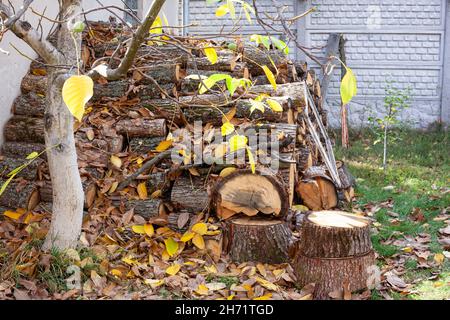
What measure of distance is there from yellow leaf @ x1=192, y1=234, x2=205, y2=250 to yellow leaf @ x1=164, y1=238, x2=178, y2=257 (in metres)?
0.14

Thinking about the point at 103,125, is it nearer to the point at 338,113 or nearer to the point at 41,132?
the point at 41,132

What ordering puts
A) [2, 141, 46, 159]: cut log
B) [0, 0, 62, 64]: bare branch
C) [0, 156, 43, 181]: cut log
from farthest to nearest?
[2, 141, 46, 159]: cut log → [0, 156, 43, 181]: cut log → [0, 0, 62, 64]: bare branch

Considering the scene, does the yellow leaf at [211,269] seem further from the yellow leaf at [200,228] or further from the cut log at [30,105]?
the cut log at [30,105]

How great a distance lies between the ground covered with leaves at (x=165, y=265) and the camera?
3.74 m

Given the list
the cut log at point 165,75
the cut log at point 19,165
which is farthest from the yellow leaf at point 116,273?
the cut log at point 165,75

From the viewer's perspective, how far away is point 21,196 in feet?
15.1

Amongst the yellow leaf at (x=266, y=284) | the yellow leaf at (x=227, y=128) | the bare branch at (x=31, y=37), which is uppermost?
the bare branch at (x=31, y=37)

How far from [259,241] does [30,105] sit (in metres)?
2.69

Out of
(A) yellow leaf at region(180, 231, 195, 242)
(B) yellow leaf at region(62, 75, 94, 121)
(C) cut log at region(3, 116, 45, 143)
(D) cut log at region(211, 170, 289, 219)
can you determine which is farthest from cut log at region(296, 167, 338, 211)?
(B) yellow leaf at region(62, 75, 94, 121)

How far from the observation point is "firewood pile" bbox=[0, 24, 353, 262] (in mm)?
4270

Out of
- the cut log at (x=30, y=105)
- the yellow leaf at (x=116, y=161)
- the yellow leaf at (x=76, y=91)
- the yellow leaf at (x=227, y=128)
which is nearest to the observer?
the yellow leaf at (x=76, y=91)

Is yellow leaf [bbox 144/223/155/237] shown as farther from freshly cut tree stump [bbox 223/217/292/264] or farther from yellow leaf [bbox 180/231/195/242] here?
freshly cut tree stump [bbox 223/217/292/264]

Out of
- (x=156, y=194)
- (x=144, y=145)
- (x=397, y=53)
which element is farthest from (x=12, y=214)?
(x=397, y=53)
